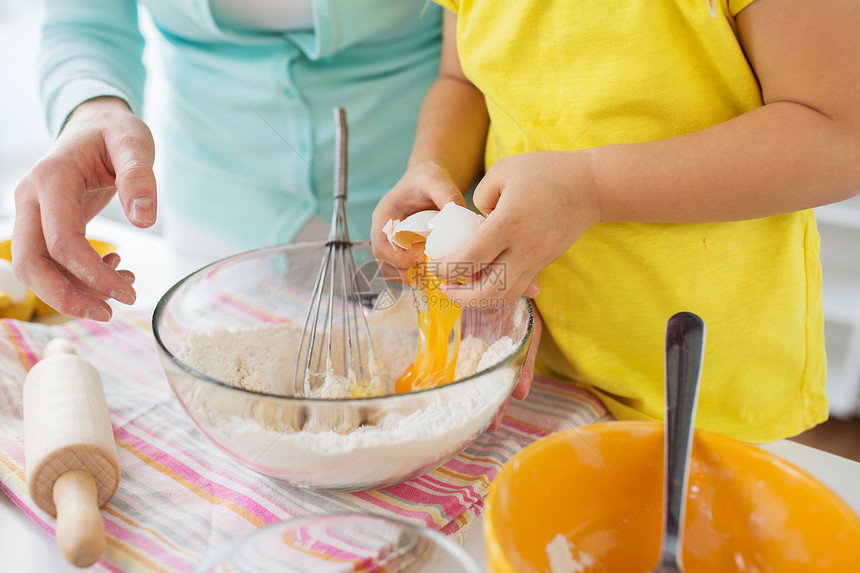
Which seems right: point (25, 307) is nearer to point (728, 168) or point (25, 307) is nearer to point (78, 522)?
point (78, 522)

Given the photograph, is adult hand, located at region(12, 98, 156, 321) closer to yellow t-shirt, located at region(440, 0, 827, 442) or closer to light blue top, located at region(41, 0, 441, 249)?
light blue top, located at region(41, 0, 441, 249)

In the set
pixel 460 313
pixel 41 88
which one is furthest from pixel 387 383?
pixel 41 88

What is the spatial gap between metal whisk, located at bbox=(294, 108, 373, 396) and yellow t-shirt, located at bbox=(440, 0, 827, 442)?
17cm

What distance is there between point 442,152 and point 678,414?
1.34ft

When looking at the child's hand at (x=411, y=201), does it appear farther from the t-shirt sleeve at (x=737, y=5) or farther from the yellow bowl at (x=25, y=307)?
the yellow bowl at (x=25, y=307)

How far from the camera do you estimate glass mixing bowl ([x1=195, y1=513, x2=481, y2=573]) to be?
339 millimetres

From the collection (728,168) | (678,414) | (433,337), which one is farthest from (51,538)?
→ (728,168)

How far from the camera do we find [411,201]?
2.02ft

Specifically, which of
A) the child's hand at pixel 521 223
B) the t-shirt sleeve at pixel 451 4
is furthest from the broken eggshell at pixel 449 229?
the t-shirt sleeve at pixel 451 4

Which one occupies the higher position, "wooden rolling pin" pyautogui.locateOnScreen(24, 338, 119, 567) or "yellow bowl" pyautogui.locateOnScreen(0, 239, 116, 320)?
"wooden rolling pin" pyautogui.locateOnScreen(24, 338, 119, 567)

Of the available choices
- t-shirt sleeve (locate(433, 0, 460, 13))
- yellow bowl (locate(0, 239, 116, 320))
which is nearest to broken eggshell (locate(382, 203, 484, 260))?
t-shirt sleeve (locate(433, 0, 460, 13))

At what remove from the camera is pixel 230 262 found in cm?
62

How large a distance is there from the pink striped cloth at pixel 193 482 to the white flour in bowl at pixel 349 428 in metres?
0.02

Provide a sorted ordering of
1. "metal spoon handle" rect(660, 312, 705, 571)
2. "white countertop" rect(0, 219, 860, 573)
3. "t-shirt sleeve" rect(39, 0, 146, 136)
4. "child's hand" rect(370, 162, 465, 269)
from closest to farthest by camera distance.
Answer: "metal spoon handle" rect(660, 312, 705, 571), "white countertop" rect(0, 219, 860, 573), "child's hand" rect(370, 162, 465, 269), "t-shirt sleeve" rect(39, 0, 146, 136)
